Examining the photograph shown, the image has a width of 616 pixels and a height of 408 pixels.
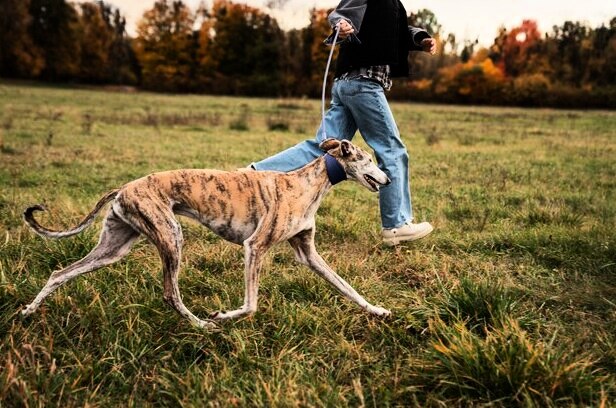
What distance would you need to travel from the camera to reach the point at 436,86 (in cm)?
5550

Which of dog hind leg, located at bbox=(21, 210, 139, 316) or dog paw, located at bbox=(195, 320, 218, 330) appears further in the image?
dog hind leg, located at bbox=(21, 210, 139, 316)

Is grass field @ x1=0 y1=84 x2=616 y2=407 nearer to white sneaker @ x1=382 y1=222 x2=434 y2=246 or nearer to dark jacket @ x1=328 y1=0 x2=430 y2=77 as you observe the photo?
white sneaker @ x1=382 y1=222 x2=434 y2=246

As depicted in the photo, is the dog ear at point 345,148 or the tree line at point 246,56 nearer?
the dog ear at point 345,148

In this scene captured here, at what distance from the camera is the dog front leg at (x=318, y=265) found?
3.78 m

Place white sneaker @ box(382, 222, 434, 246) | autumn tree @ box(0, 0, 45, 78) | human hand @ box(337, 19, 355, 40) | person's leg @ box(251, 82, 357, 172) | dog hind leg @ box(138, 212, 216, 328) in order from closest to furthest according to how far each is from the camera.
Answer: dog hind leg @ box(138, 212, 216, 328) < human hand @ box(337, 19, 355, 40) < person's leg @ box(251, 82, 357, 172) < white sneaker @ box(382, 222, 434, 246) < autumn tree @ box(0, 0, 45, 78)

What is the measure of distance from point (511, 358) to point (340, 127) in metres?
3.14

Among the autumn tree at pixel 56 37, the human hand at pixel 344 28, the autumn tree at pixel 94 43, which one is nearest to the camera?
the human hand at pixel 344 28

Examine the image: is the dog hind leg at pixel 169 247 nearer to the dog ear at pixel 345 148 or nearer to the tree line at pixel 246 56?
the dog ear at pixel 345 148

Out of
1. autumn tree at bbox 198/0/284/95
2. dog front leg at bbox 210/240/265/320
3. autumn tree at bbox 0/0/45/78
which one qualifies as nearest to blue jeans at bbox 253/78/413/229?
dog front leg at bbox 210/240/265/320

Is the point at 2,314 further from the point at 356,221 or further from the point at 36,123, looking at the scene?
the point at 36,123

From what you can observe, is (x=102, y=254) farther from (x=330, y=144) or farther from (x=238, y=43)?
(x=238, y=43)

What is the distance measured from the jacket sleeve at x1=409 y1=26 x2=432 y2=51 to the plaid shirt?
0.43 metres

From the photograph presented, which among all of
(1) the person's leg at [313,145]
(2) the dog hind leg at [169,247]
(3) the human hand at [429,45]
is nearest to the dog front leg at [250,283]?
(2) the dog hind leg at [169,247]

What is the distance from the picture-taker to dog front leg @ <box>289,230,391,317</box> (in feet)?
12.4
